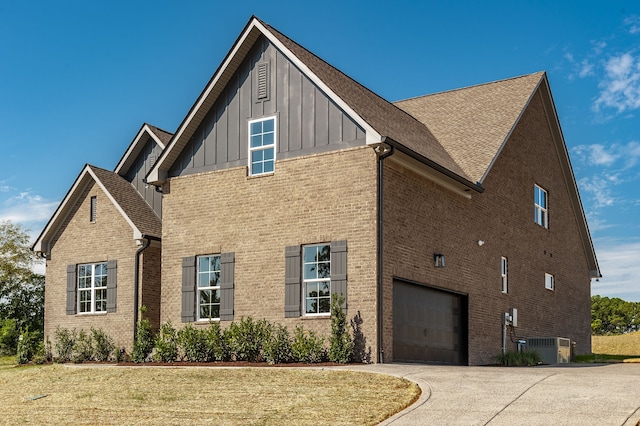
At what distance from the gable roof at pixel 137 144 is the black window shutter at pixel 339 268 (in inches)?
426

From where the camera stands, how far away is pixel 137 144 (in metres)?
28.3

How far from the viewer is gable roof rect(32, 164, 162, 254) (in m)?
25.6

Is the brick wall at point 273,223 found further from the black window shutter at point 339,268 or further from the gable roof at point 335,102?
the gable roof at point 335,102

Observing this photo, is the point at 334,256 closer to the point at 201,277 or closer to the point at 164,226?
the point at 201,277

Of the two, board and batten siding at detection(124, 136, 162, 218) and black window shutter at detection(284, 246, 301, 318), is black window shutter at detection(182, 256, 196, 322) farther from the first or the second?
board and batten siding at detection(124, 136, 162, 218)

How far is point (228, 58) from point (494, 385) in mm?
11875

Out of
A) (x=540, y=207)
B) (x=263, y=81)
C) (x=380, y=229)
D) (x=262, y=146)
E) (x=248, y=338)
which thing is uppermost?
(x=263, y=81)

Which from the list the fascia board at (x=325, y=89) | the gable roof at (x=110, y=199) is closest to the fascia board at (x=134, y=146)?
the gable roof at (x=110, y=199)

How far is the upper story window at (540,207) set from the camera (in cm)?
2848

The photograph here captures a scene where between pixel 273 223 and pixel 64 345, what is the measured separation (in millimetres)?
8811

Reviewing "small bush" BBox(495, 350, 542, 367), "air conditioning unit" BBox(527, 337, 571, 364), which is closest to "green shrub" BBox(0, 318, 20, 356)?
"small bush" BBox(495, 350, 542, 367)

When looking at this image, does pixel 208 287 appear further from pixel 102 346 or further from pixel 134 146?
pixel 134 146

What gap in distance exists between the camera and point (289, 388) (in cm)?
1466

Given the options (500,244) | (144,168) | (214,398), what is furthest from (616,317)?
(214,398)
